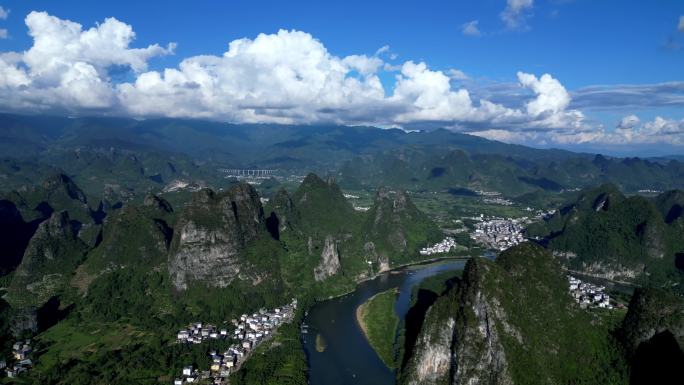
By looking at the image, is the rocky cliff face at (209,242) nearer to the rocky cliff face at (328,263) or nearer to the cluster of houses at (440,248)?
the rocky cliff face at (328,263)

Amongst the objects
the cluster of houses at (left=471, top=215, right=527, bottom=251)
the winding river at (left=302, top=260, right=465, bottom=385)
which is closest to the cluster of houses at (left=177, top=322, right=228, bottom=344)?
the winding river at (left=302, top=260, right=465, bottom=385)

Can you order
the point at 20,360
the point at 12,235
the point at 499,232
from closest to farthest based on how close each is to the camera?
the point at 20,360 → the point at 12,235 → the point at 499,232

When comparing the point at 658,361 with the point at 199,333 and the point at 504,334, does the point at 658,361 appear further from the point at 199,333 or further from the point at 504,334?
the point at 199,333

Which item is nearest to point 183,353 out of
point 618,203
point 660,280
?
point 660,280

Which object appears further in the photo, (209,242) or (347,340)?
(209,242)

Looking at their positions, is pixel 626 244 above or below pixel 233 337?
above

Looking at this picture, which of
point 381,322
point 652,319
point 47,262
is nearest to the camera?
point 652,319

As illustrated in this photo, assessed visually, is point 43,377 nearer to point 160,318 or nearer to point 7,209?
point 160,318

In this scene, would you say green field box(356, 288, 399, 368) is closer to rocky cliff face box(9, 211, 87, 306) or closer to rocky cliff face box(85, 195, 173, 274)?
rocky cliff face box(85, 195, 173, 274)

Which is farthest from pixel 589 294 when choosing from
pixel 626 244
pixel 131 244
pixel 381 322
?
pixel 131 244
